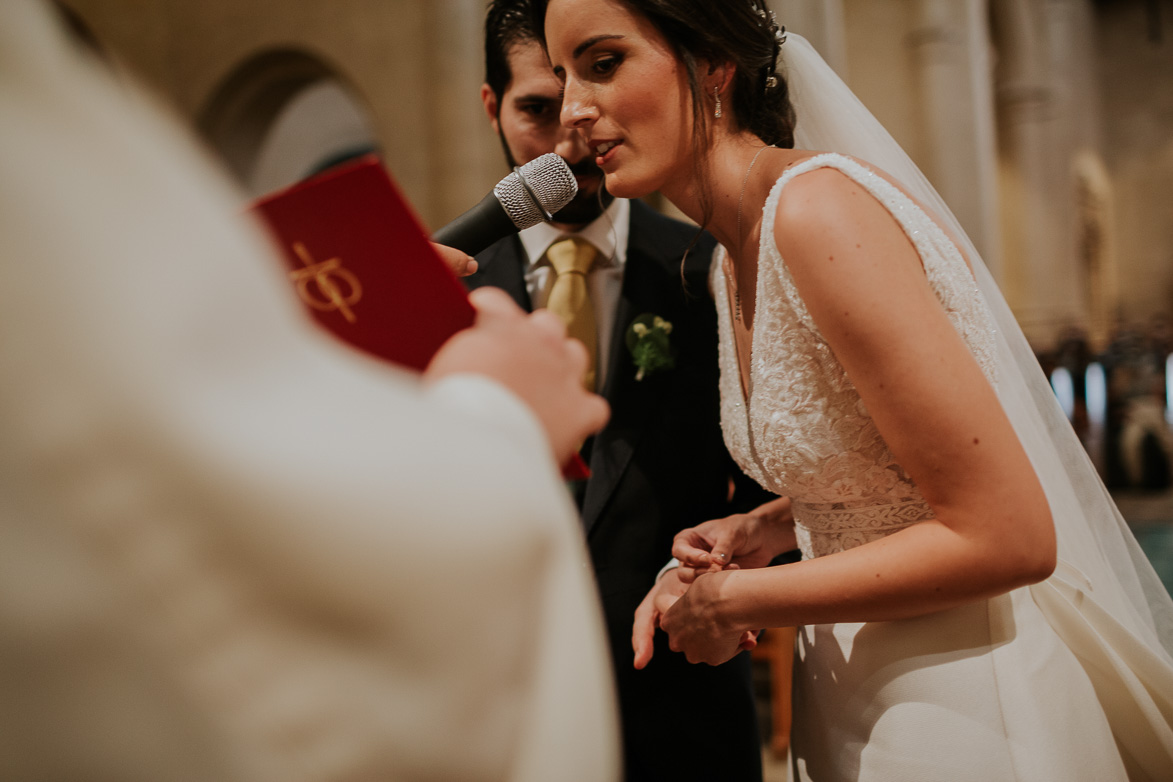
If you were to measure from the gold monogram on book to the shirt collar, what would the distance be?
122 centimetres

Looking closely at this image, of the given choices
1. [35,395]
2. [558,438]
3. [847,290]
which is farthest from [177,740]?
[847,290]

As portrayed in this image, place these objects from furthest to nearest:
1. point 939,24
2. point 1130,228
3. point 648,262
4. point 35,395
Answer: point 1130,228
point 939,24
point 648,262
point 35,395

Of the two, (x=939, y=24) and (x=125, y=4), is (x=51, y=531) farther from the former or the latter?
(x=125, y=4)

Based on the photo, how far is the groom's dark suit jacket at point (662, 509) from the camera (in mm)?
1763

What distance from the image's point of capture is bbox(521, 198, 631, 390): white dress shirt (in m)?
1.98

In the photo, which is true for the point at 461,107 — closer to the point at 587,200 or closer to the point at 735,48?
the point at 587,200

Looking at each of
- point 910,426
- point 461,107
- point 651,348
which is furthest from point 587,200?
point 461,107

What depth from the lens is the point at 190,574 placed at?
48 centimetres

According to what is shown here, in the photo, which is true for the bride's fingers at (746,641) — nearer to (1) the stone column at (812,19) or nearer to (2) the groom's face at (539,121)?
(2) the groom's face at (539,121)

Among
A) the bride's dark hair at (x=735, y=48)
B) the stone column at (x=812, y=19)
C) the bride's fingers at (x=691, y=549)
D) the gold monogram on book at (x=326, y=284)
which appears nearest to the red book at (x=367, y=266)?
the gold monogram on book at (x=326, y=284)

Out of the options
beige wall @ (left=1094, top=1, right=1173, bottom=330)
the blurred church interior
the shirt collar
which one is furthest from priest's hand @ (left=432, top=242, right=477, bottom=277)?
beige wall @ (left=1094, top=1, right=1173, bottom=330)

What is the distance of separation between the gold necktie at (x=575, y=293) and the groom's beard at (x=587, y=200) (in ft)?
0.21

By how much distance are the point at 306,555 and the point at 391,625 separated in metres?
0.07

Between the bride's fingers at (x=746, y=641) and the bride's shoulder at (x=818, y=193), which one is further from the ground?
the bride's shoulder at (x=818, y=193)
